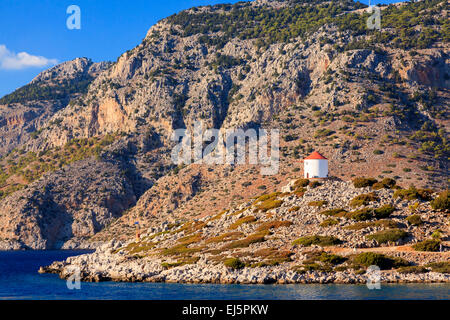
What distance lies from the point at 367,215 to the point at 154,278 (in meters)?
25.0

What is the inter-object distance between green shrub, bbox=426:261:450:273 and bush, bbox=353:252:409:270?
Answer: 2344mm

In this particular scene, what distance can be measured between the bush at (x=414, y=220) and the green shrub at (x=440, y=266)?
8.79 m

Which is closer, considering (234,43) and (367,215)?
(367,215)

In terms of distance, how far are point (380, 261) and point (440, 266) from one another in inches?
212

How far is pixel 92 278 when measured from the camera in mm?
63969

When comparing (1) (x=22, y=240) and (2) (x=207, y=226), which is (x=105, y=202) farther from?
(2) (x=207, y=226)

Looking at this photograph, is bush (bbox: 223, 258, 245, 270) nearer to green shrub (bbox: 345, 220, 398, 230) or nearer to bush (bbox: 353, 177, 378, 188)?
green shrub (bbox: 345, 220, 398, 230)

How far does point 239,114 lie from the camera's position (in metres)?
148

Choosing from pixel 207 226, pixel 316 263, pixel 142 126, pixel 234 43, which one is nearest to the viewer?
pixel 316 263

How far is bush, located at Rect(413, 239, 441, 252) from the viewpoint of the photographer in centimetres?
5638

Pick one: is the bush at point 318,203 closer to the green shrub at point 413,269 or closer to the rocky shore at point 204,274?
the rocky shore at point 204,274

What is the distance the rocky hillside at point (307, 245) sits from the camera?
54.3 meters

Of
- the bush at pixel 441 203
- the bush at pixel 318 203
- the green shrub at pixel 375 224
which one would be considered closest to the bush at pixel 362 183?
the bush at pixel 318 203
